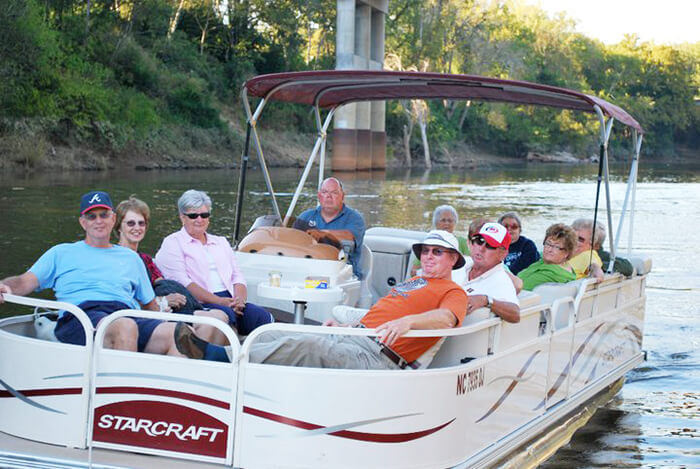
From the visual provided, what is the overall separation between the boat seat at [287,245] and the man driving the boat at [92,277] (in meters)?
2.07

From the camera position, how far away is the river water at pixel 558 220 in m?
7.44

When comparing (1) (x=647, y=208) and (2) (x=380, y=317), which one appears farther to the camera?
(1) (x=647, y=208)

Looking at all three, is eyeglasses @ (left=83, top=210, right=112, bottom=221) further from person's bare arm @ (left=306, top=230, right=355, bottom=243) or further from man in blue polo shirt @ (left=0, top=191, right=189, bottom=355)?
person's bare arm @ (left=306, top=230, right=355, bottom=243)

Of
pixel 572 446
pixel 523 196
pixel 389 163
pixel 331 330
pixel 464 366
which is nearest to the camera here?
pixel 331 330

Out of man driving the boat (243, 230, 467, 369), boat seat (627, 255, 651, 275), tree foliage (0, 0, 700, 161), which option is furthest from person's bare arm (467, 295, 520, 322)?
tree foliage (0, 0, 700, 161)

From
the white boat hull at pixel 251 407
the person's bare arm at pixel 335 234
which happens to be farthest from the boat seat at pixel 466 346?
the person's bare arm at pixel 335 234

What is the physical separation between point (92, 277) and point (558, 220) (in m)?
20.2

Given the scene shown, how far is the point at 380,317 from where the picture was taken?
465cm

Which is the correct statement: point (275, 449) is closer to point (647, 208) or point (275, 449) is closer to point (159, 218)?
point (159, 218)

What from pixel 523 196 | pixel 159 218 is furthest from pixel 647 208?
pixel 159 218

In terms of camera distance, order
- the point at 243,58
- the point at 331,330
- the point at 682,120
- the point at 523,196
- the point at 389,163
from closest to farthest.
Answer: the point at 331,330 → the point at 523,196 → the point at 243,58 → the point at 389,163 → the point at 682,120

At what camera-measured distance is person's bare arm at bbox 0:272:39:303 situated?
4.72m

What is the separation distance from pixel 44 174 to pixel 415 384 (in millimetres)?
27670

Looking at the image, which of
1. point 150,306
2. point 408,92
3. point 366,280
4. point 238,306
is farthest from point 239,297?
point 408,92
